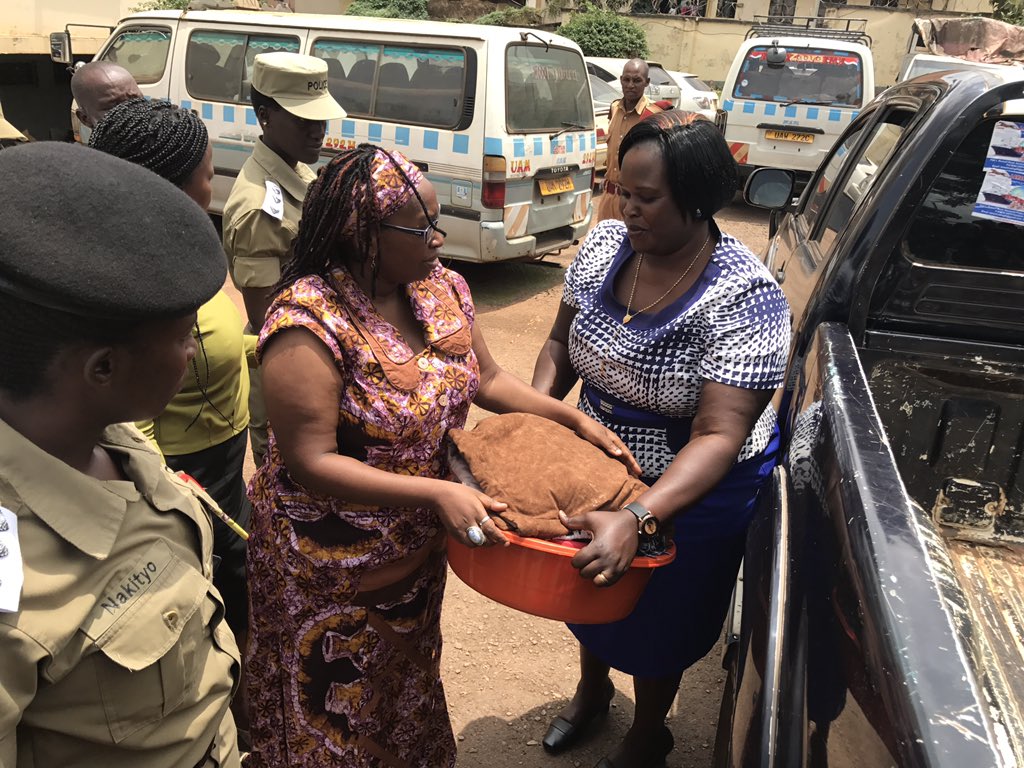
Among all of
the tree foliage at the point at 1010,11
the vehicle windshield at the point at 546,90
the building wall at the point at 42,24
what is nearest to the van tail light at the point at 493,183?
the vehicle windshield at the point at 546,90

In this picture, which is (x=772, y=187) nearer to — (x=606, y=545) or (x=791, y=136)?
(x=606, y=545)

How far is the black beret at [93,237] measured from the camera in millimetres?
870

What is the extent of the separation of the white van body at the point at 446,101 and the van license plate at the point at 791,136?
3321 millimetres

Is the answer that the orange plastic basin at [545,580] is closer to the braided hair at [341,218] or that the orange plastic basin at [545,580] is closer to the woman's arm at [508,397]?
the woman's arm at [508,397]

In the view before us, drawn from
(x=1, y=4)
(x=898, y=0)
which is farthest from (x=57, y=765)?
(x=898, y=0)

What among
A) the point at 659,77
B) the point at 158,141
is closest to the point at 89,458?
the point at 158,141

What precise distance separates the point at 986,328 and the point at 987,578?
0.70m

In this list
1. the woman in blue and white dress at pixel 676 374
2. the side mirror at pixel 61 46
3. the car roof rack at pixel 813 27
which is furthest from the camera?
the car roof rack at pixel 813 27

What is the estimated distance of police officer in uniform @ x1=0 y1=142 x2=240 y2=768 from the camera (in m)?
0.88

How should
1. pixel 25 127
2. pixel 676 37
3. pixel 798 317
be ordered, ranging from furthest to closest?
pixel 676 37
pixel 25 127
pixel 798 317

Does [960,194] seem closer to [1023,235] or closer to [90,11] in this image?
[1023,235]

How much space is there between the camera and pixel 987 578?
2012 millimetres

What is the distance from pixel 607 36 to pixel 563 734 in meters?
18.1

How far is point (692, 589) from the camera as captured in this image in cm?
216
